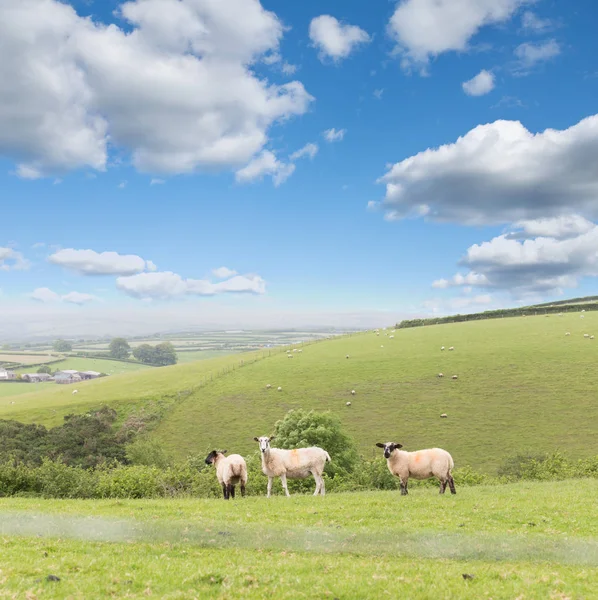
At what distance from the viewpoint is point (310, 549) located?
13.3 m

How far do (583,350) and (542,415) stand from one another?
28.9 m

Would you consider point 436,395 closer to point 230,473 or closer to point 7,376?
point 230,473

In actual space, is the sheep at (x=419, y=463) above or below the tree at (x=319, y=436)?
above

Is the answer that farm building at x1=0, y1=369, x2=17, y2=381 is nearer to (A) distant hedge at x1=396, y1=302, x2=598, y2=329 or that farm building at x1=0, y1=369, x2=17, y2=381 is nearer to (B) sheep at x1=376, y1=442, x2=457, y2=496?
(A) distant hedge at x1=396, y1=302, x2=598, y2=329

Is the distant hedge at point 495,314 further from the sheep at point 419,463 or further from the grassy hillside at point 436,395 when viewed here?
the sheep at point 419,463

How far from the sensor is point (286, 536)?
1445cm

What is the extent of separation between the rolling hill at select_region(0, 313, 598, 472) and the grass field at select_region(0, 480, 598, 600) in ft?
137

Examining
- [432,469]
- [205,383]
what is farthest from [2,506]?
[205,383]

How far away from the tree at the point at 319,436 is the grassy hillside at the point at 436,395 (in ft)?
38.7

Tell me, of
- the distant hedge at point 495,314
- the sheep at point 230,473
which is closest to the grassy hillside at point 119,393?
the distant hedge at point 495,314

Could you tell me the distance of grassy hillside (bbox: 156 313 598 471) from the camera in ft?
210

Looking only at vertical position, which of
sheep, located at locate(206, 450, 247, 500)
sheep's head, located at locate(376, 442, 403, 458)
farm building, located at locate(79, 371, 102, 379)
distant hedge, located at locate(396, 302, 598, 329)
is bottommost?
farm building, located at locate(79, 371, 102, 379)

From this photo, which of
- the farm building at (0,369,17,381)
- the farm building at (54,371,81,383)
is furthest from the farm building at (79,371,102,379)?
the farm building at (0,369,17,381)

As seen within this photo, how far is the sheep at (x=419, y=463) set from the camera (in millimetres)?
23016
